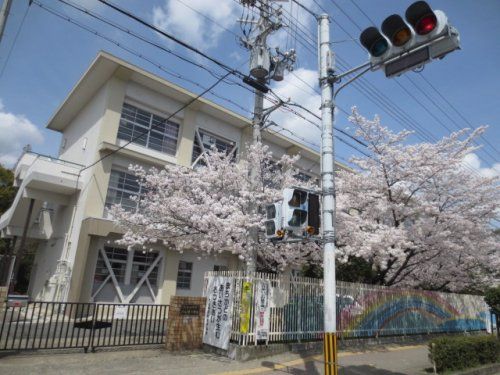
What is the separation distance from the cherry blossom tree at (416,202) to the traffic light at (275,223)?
6.66 meters

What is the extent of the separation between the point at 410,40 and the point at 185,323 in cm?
905

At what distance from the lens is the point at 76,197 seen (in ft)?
63.4

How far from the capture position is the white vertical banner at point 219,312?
33.4 ft

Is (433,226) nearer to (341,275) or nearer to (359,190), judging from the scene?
(359,190)

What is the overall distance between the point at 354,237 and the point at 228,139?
12953mm

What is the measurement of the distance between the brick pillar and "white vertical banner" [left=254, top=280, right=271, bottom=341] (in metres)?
1.86

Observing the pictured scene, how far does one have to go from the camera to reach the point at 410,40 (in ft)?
17.8

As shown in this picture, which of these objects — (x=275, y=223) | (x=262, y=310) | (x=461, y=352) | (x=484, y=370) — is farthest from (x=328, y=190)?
(x=484, y=370)

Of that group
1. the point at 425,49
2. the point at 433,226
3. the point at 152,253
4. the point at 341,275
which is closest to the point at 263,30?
the point at 425,49

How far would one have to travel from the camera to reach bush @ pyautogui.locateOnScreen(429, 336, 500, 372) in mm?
9430

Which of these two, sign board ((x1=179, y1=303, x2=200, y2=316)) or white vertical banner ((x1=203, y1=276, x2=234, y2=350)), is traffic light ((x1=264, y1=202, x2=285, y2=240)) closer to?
white vertical banner ((x1=203, y1=276, x2=234, y2=350))

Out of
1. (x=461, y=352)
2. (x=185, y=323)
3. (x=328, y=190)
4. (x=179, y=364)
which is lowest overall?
(x=179, y=364)

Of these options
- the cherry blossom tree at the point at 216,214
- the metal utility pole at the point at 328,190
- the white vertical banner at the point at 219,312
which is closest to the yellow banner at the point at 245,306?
the white vertical banner at the point at 219,312

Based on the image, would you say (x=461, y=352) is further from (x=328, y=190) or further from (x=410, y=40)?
(x=410, y=40)
